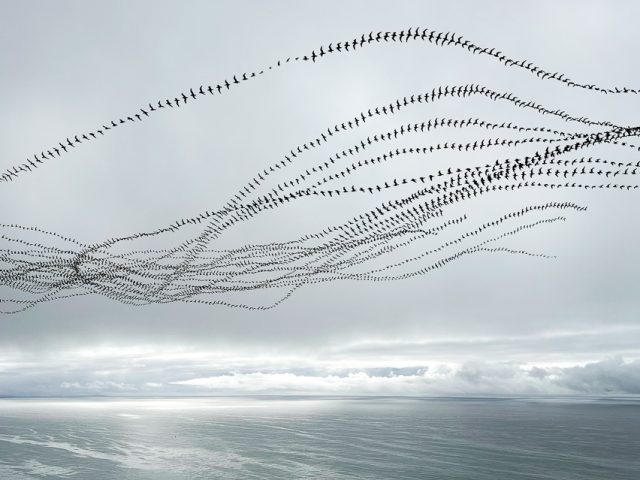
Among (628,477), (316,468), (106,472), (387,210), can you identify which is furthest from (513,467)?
(387,210)

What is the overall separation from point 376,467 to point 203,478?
2310 inches

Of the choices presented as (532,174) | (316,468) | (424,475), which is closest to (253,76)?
(532,174)

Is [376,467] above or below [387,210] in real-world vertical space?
below

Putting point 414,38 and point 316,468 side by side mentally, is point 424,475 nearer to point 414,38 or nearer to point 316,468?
point 316,468

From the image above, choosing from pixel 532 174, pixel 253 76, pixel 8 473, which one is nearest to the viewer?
pixel 253 76

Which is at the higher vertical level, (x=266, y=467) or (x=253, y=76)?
(x=253, y=76)

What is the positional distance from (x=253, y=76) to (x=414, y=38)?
371cm

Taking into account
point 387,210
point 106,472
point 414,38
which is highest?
point 414,38

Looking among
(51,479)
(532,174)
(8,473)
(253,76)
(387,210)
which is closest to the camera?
(253,76)

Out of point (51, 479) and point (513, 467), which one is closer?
point (51, 479)

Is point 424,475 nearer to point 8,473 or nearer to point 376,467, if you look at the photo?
point 376,467

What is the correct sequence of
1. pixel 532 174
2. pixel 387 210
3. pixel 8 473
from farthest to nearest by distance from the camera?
pixel 8 473 < pixel 387 210 < pixel 532 174

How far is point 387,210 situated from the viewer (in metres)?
16.1

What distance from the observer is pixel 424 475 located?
172000 mm
